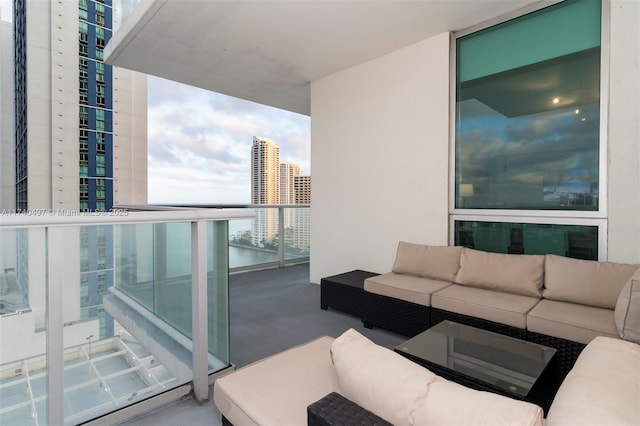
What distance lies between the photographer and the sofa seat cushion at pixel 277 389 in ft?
3.59

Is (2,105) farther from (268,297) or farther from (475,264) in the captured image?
(475,264)

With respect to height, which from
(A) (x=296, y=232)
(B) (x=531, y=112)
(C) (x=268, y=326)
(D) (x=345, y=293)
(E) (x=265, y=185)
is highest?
(B) (x=531, y=112)

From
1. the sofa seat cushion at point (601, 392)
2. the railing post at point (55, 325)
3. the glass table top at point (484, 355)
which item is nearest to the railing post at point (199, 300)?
the railing post at point (55, 325)

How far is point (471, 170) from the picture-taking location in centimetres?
346

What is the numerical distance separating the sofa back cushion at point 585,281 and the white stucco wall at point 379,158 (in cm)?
116

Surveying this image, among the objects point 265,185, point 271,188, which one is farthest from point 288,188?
point 265,185

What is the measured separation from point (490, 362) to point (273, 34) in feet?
12.3

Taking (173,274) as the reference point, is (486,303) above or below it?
below

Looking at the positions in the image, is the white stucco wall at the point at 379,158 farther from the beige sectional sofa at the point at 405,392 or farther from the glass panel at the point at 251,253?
the beige sectional sofa at the point at 405,392

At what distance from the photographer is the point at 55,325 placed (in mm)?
1477

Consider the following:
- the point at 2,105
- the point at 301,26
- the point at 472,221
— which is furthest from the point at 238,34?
the point at 2,105

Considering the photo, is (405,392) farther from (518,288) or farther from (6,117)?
(6,117)

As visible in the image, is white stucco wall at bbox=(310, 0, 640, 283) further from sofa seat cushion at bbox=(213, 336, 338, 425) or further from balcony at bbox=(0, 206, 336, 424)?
sofa seat cushion at bbox=(213, 336, 338, 425)

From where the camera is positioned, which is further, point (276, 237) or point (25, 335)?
point (276, 237)
